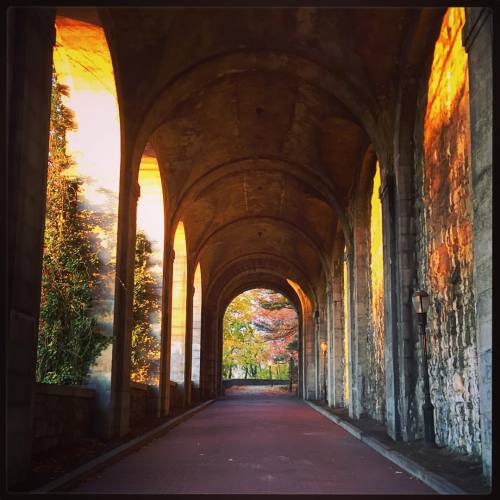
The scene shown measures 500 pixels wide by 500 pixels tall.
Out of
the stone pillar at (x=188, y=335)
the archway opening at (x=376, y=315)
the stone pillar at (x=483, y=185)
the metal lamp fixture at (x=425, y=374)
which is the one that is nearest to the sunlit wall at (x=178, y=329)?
the stone pillar at (x=188, y=335)

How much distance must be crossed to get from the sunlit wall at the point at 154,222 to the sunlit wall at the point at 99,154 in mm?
4629

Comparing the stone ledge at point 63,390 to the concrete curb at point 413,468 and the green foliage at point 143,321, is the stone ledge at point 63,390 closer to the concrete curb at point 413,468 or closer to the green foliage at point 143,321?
the concrete curb at point 413,468

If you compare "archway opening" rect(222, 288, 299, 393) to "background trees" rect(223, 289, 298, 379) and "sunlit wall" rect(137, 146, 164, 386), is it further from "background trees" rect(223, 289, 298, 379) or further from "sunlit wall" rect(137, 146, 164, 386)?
"sunlit wall" rect(137, 146, 164, 386)

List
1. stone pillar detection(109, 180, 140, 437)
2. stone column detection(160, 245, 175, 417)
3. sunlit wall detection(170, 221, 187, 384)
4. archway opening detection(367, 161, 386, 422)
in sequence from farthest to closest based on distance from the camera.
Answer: sunlit wall detection(170, 221, 187, 384) < stone column detection(160, 245, 175, 417) < archway opening detection(367, 161, 386, 422) < stone pillar detection(109, 180, 140, 437)

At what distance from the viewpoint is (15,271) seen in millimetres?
6086

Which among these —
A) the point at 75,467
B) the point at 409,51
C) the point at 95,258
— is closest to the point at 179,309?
the point at 95,258

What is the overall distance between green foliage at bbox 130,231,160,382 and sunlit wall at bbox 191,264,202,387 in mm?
11908

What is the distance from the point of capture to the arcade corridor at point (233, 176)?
6523 mm

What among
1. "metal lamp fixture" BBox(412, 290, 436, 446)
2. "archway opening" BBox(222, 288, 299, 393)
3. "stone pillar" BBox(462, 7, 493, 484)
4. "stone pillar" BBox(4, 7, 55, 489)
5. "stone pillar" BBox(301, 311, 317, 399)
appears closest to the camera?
"stone pillar" BBox(4, 7, 55, 489)

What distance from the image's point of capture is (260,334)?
5597cm

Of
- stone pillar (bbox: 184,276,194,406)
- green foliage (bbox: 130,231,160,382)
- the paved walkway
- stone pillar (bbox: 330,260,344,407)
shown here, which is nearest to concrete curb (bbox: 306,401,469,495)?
the paved walkway

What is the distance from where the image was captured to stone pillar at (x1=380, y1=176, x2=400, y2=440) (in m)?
11.2

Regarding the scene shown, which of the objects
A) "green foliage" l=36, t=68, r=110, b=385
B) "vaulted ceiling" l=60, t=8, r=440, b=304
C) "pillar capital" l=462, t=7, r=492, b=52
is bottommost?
"green foliage" l=36, t=68, r=110, b=385
